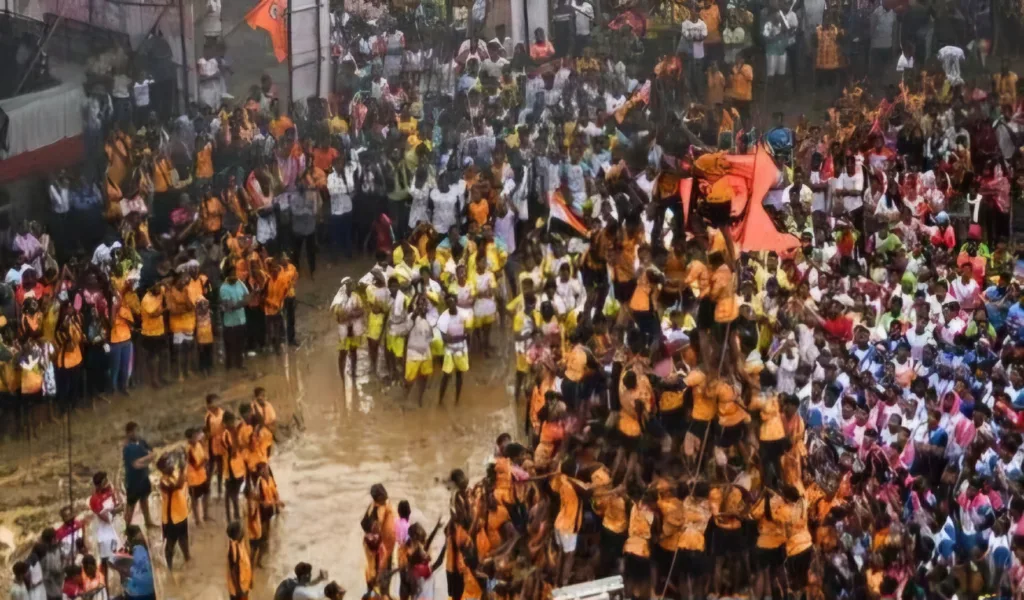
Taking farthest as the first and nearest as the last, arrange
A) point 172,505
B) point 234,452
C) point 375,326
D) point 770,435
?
point 375,326
point 234,452
point 172,505
point 770,435

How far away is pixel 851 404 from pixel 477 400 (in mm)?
4398

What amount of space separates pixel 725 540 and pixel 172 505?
183 inches

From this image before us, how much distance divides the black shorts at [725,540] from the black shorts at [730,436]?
96cm

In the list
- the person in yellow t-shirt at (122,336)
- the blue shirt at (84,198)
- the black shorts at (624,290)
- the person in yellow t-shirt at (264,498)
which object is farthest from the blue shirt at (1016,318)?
the blue shirt at (84,198)

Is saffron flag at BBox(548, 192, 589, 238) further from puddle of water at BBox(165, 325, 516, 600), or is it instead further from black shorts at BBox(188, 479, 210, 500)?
black shorts at BBox(188, 479, 210, 500)

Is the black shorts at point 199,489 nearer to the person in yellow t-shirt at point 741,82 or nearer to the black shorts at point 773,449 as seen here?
the black shorts at point 773,449

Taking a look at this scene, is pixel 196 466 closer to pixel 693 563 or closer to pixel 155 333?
pixel 155 333

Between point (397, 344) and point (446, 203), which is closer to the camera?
point (397, 344)

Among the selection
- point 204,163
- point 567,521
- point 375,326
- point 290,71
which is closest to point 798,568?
point 567,521

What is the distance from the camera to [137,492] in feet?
49.5

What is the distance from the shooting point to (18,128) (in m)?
21.5

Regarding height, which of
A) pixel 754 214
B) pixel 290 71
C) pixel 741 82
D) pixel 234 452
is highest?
pixel 290 71

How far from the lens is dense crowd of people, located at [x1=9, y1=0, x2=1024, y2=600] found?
13.5 meters

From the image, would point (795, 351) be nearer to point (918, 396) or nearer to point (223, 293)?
point (918, 396)
